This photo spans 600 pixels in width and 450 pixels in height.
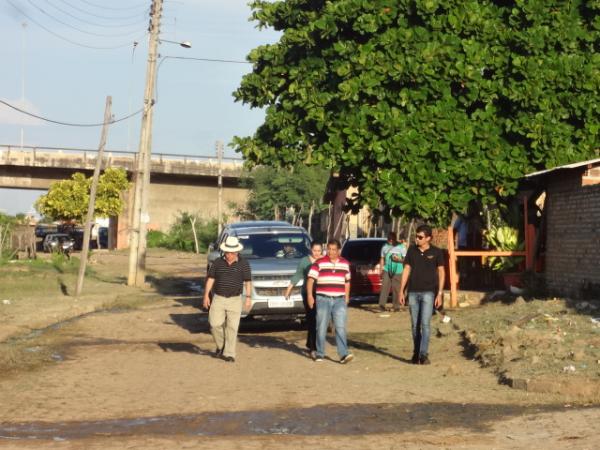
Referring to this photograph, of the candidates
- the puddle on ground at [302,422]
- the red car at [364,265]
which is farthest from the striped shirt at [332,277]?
the red car at [364,265]

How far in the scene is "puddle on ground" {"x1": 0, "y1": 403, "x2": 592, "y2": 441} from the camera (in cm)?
1005

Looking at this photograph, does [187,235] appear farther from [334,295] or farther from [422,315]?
[422,315]

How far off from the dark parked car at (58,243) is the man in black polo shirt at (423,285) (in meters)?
44.8

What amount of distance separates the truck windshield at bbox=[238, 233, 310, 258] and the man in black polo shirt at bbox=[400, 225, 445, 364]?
254 inches

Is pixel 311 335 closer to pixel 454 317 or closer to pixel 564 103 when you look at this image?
pixel 454 317

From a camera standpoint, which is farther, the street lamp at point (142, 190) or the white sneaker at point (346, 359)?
the street lamp at point (142, 190)

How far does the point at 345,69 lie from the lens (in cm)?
2205

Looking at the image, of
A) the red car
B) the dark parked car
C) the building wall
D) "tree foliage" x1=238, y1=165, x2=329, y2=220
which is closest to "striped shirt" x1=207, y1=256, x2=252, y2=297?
the building wall

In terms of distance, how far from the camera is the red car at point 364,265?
26719 millimetres

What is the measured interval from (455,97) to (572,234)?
12.2ft

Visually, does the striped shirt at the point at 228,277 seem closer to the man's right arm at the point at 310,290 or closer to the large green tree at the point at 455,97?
the man's right arm at the point at 310,290

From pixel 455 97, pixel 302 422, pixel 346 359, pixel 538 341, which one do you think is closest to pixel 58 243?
pixel 455 97

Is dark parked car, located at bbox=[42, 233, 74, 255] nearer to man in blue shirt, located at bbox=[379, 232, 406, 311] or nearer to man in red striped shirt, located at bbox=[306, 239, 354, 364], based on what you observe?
man in blue shirt, located at bbox=[379, 232, 406, 311]

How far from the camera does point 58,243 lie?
64.9m
